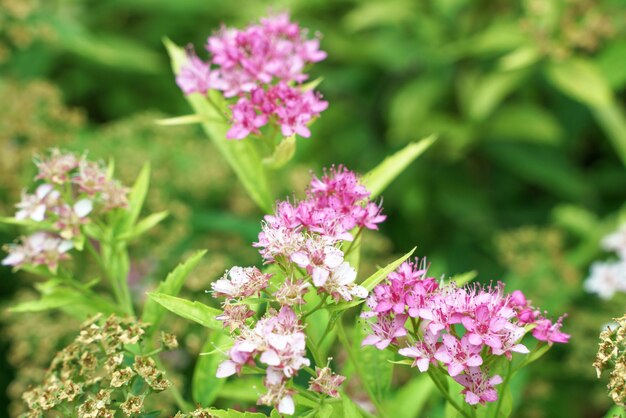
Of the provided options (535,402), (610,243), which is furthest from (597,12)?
(535,402)

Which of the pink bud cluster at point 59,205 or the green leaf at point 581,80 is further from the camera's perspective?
the green leaf at point 581,80

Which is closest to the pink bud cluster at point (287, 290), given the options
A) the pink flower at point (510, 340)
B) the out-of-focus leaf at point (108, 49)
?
the pink flower at point (510, 340)

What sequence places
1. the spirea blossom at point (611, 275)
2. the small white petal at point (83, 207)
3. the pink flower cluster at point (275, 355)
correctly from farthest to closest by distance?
the spirea blossom at point (611, 275)
the small white petal at point (83, 207)
the pink flower cluster at point (275, 355)

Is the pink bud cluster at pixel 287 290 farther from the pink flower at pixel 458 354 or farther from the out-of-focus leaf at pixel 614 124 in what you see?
the out-of-focus leaf at pixel 614 124

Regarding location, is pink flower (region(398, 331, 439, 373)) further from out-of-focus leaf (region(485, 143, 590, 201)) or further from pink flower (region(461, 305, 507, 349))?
out-of-focus leaf (region(485, 143, 590, 201))

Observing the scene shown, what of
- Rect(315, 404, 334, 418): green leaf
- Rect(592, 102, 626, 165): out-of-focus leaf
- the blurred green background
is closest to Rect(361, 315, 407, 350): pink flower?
Rect(315, 404, 334, 418): green leaf

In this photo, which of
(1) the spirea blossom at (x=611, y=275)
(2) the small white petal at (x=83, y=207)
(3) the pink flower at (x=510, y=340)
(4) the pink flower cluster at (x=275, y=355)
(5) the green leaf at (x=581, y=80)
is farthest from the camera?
(5) the green leaf at (x=581, y=80)

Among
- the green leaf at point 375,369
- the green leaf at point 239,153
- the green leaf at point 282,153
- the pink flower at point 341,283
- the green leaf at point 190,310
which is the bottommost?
the green leaf at point 190,310

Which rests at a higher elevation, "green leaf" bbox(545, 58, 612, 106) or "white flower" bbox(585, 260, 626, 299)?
"green leaf" bbox(545, 58, 612, 106)
